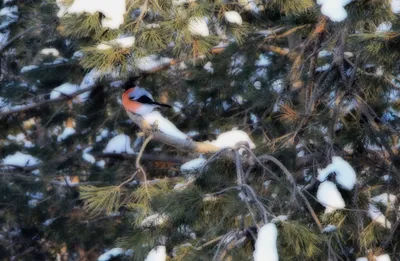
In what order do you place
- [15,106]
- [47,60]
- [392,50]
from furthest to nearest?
[15,106]
[47,60]
[392,50]

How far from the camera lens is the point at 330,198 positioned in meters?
2.49

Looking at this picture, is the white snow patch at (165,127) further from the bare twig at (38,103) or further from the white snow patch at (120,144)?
the white snow patch at (120,144)

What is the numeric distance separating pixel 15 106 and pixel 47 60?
2.24ft

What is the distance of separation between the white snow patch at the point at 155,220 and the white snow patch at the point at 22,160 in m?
4.24

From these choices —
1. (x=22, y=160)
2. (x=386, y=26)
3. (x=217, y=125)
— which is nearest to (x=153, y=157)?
(x=217, y=125)

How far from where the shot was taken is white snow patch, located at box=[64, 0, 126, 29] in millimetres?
2482

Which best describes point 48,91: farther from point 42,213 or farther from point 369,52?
point 369,52

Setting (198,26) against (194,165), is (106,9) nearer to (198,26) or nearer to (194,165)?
(198,26)

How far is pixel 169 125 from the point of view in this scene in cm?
338

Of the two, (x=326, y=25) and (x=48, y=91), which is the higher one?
(x=326, y=25)

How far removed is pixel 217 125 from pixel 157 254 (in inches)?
118

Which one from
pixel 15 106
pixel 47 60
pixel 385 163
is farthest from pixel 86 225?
pixel 385 163

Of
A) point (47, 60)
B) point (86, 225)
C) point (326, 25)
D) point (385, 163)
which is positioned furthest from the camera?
point (86, 225)

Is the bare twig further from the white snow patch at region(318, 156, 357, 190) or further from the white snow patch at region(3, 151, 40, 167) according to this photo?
the white snow patch at region(318, 156, 357, 190)
